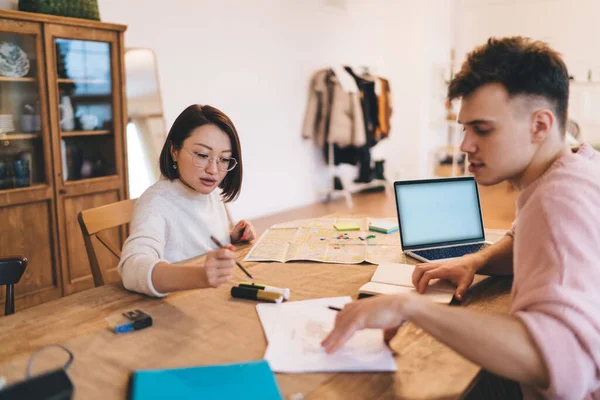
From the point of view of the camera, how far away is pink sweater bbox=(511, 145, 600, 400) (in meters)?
0.82

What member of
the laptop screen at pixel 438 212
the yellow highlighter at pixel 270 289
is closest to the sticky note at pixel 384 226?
the laptop screen at pixel 438 212

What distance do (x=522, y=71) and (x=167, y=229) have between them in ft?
3.81

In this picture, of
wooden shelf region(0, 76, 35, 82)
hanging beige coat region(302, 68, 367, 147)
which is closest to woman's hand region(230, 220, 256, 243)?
wooden shelf region(0, 76, 35, 82)

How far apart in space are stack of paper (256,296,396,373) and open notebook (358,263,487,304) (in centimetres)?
13

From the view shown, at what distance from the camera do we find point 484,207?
5844mm

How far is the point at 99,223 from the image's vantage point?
1861mm

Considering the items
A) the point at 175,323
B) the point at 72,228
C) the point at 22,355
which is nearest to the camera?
the point at 22,355

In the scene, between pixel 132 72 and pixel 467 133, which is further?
pixel 132 72

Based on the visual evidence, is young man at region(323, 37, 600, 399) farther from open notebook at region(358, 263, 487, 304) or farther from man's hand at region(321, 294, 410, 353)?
open notebook at region(358, 263, 487, 304)

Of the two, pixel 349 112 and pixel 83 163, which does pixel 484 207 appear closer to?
pixel 349 112

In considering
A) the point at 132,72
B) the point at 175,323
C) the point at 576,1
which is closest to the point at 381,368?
the point at 175,323

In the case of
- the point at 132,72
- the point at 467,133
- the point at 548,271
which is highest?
the point at 132,72

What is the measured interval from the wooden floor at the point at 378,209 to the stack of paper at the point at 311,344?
3.43 meters

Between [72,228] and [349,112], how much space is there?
137 inches
